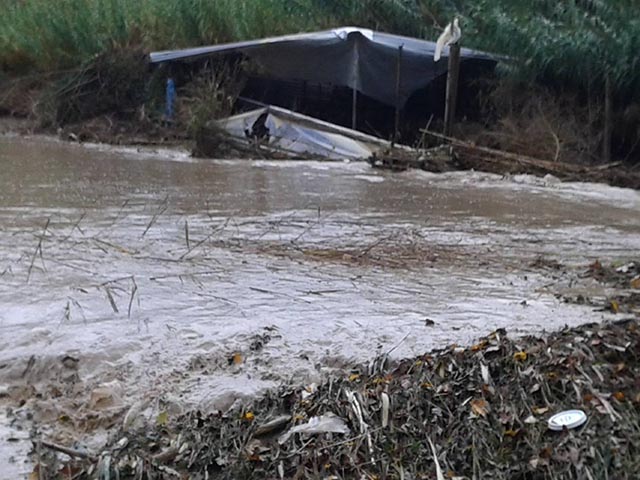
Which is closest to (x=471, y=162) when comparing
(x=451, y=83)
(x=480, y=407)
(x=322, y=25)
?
(x=451, y=83)

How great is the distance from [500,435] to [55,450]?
1.43 meters

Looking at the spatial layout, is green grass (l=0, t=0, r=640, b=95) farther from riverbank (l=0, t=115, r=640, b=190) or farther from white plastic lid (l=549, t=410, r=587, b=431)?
white plastic lid (l=549, t=410, r=587, b=431)

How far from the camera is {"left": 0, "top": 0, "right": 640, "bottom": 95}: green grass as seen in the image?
11.1 metres

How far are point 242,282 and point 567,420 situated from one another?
2.38 meters

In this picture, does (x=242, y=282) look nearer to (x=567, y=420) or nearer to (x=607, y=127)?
(x=567, y=420)

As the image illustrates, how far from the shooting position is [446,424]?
9.29 ft

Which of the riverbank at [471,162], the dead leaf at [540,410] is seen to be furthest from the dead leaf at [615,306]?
the riverbank at [471,162]

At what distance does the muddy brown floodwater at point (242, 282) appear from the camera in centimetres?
341

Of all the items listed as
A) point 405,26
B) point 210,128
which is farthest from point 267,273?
point 405,26

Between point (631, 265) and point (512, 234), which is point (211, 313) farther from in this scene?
point (512, 234)

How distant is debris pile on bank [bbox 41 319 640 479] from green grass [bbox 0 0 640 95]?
8.63m

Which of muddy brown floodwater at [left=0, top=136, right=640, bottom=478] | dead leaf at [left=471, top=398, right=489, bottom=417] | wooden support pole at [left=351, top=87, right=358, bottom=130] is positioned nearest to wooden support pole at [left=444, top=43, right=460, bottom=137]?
wooden support pole at [left=351, top=87, right=358, bottom=130]

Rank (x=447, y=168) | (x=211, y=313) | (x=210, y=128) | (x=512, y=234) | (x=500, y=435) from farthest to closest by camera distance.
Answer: (x=210, y=128) < (x=447, y=168) < (x=512, y=234) < (x=211, y=313) < (x=500, y=435)

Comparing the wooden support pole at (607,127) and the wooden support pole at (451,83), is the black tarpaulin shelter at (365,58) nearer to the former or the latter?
the wooden support pole at (451,83)
